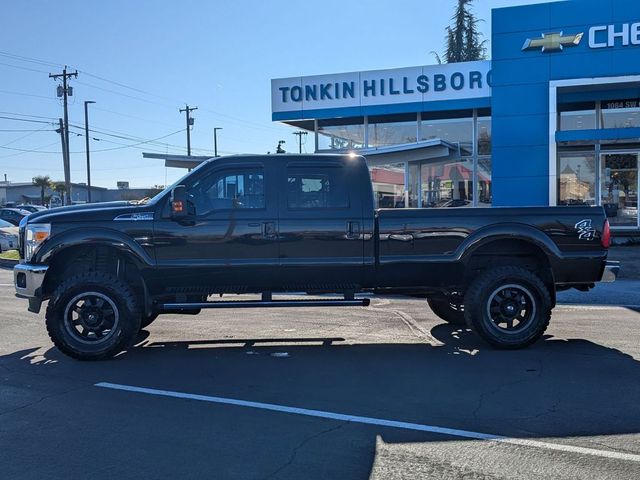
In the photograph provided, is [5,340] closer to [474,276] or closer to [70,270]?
[70,270]

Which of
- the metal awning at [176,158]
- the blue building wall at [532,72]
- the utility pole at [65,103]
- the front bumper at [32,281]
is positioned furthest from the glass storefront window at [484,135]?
the utility pole at [65,103]

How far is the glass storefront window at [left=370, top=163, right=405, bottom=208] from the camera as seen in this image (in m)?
24.4

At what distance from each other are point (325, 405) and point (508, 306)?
3022 mm

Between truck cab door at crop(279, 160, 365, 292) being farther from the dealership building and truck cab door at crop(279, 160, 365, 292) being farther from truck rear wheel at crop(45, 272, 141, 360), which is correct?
the dealership building

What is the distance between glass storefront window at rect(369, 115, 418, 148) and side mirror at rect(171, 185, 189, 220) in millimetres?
19460

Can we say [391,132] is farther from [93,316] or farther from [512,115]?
[93,316]

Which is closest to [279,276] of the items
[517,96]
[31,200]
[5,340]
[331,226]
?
[331,226]

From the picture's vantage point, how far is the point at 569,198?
2181cm

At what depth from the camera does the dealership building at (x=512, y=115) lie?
18266 mm

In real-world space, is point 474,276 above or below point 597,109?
below

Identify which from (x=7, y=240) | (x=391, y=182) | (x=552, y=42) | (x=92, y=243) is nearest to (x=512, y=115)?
(x=552, y=42)

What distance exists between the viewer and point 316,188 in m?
7.22

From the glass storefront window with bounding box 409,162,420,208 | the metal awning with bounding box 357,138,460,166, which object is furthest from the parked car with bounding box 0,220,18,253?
the glass storefront window with bounding box 409,162,420,208

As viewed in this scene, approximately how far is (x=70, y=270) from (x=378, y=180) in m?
18.2
